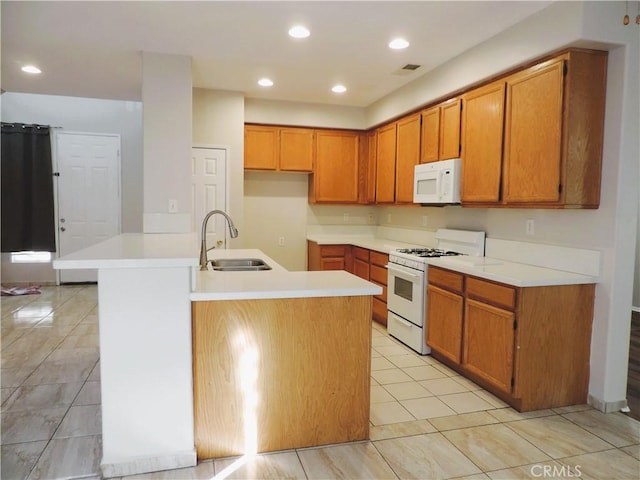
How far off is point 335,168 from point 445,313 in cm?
273

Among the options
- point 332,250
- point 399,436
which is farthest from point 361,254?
point 399,436

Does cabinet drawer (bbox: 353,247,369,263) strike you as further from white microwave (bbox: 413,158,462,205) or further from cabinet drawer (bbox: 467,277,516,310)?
cabinet drawer (bbox: 467,277,516,310)

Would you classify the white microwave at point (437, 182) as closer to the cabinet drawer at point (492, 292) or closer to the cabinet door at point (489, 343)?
the cabinet drawer at point (492, 292)

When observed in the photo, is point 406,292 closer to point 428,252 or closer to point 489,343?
point 428,252

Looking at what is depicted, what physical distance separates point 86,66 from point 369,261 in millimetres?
3385

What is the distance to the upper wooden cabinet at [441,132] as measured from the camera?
3.76 m

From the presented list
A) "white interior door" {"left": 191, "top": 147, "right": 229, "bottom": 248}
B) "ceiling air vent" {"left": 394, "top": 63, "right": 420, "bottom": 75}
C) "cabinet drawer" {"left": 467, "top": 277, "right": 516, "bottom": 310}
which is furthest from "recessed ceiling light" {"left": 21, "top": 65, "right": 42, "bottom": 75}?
"cabinet drawer" {"left": 467, "top": 277, "right": 516, "bottom": 310}

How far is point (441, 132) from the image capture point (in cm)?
398

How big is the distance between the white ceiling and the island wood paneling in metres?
1.92

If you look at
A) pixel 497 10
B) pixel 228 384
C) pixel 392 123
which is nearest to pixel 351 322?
pixel 228 384

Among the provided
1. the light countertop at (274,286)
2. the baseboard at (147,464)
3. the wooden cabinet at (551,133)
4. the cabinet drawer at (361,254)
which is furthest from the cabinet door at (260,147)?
the baseboard at (147,464)

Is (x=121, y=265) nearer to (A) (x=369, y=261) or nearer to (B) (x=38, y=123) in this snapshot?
(A) (x=369, y=261)

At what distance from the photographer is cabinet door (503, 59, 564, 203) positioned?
2.74 m

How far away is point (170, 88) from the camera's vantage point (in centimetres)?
369
